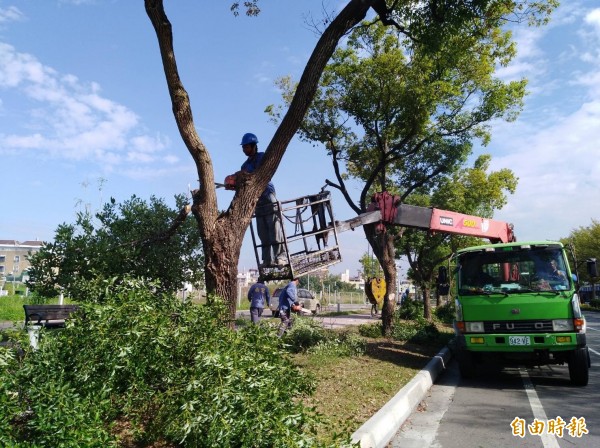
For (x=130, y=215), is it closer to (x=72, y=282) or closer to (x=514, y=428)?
(x=72, y=282)

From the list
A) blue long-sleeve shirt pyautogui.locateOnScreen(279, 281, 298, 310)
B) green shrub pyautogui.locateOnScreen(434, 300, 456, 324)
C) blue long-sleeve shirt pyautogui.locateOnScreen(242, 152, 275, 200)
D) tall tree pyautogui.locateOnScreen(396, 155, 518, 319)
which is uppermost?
tall tree pyautogui.locateOnScreen(396, 155, 518, 319)

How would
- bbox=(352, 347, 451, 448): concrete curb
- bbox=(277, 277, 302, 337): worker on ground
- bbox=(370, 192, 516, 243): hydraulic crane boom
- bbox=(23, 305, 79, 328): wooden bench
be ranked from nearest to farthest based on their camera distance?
1. bbox=(352, 347, 451, 448): concrete curb
2. bbox=(370, 192, 516, 243): hydraulic crane boom
3. bbox=(23, 305, 79, 328): wooden bench
4. bbox=(277, 277, 302, 337): worker on ground

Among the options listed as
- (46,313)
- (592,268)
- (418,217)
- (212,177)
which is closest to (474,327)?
(592,268)

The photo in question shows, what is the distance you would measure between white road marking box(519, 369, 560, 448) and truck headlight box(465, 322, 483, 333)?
1109 mm

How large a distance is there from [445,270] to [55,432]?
817 centimetres

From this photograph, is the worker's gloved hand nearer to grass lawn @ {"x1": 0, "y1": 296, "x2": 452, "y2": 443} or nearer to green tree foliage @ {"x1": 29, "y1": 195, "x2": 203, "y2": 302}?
green tree foliage @ {"x1": 29, "y1": 195, "x2": 203, "y2": 302}

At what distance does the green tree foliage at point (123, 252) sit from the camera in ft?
21.2

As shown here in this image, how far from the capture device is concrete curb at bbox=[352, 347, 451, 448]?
4.46 m

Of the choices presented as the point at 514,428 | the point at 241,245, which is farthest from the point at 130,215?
the point at 514,428

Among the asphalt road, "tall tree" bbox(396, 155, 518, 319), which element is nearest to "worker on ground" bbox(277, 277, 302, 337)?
the asphalt road

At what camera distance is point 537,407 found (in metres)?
6.34

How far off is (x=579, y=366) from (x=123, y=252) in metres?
7.01

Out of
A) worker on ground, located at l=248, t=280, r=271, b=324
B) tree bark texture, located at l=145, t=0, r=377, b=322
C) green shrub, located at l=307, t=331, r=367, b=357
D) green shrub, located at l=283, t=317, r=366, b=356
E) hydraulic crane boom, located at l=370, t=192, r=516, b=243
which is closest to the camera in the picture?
tree bark texture, located at l=145, t=0, r=377, b=322

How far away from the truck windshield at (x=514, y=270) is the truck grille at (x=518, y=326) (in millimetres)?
541
